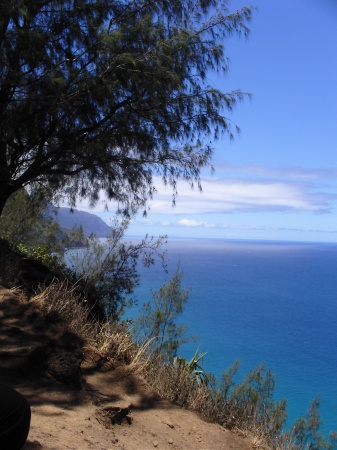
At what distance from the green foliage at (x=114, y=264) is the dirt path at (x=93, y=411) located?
5809mm

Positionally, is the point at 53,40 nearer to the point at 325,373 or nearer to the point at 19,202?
the point at 19,202

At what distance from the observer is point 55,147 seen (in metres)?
8.34

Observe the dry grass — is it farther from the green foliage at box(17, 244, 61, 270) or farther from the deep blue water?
the deep blue water

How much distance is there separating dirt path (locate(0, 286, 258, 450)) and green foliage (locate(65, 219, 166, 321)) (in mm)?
5809

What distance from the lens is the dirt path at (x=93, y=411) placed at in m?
3.62

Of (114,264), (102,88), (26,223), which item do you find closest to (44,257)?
(114,264)

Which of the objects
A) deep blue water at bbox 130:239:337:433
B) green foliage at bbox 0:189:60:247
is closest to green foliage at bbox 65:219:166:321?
green foliage at bbox 0:189:60:247

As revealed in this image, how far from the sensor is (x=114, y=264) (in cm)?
1323

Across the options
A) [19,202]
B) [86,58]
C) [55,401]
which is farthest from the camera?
[19,202]

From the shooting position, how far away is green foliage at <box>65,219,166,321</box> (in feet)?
39.2

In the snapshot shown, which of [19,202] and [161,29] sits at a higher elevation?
[161,29]

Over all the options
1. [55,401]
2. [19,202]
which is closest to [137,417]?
[55,401]

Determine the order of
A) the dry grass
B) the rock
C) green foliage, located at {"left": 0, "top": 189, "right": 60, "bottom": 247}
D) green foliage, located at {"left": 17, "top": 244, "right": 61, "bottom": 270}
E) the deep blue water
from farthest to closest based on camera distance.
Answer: the deep blue water → green foliage, located at {"left": 0, "top": 189, "right": 60, "bottom": 247} → green foliage, located at {"left": 17, "top": 244, "right": 61, "bottom": 270} → the dry grass → the rock

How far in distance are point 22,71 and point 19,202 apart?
27.4 feet
